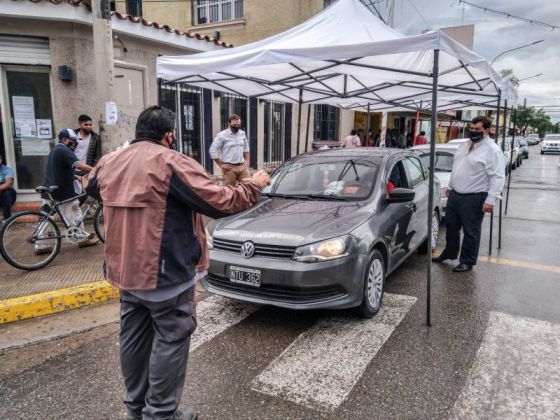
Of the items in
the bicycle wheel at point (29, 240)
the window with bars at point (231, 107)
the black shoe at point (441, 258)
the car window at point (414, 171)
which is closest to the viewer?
the bicycle wheel at point (29, 240)

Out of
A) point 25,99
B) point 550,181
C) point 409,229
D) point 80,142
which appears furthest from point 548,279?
point 550,181

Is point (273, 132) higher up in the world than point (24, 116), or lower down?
lower down

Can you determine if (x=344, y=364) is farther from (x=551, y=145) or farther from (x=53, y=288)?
(x=551, y=145)

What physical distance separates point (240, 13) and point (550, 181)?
43.8 ft

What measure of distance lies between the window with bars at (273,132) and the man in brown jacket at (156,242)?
11.2 metres

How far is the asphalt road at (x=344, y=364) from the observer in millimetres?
2803

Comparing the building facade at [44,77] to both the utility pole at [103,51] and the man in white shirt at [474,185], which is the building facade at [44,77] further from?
the man in white shirt at [474,185]

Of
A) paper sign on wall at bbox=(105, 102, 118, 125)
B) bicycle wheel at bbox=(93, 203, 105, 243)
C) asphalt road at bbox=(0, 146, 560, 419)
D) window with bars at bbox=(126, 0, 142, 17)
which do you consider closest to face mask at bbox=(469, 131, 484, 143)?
asphalt road at bbox=(0, 146, 560, 419)

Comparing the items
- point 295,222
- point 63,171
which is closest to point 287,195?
point 295,222

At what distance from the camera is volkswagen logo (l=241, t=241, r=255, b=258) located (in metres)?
3.81

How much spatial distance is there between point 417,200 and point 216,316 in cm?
300

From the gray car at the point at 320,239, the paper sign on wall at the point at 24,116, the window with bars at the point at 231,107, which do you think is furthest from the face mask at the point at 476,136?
the paper sign on wall at the point at 24,116

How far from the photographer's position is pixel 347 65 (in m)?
5.63

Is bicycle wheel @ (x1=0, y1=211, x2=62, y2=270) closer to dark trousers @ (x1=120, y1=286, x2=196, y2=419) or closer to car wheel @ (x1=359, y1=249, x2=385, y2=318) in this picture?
dark trousers @ (x1=120, y1=286, x2=196, y2=419)
